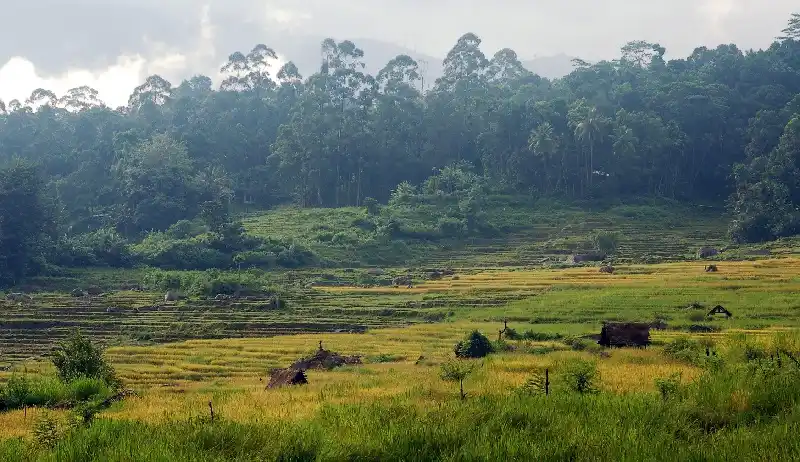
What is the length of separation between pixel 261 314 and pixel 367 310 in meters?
5.62

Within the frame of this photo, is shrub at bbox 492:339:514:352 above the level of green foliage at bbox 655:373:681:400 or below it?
below

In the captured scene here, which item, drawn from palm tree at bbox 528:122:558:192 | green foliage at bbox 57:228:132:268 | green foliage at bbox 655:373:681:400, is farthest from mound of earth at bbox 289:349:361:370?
palm tree at bbox 528:122:558:192

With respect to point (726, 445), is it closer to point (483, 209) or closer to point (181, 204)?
point (483, 209)

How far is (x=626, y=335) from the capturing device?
23672mm

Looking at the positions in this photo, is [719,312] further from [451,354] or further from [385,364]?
[385,364]

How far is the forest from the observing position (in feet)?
213

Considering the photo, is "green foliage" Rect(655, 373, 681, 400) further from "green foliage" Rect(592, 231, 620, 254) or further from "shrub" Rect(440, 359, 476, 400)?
"green foliage" Rect(592, 231, 620, 254)

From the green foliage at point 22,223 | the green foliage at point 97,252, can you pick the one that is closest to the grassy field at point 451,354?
the green foliage at point 97,252

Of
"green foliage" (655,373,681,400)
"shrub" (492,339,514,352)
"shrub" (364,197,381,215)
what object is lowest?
"shrub" (492,339,514,352)

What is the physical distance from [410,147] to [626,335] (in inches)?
2584

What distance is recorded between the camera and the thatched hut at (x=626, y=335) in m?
23.5

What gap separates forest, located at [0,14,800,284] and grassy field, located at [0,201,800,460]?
6.74 m

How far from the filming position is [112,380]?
18750 millimetres

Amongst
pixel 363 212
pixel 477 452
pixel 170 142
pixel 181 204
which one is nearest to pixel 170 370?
pixel 477 452
